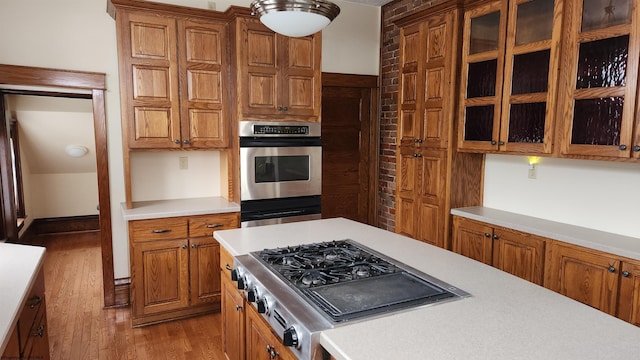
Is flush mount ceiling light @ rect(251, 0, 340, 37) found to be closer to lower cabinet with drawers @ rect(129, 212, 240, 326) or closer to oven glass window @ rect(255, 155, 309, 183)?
oven glass window @ rect(255, 155, 309, 183)

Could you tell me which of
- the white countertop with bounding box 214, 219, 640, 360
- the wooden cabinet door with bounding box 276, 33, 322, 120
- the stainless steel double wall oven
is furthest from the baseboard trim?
the white countertop with bounding box 214, 219, 640, 360

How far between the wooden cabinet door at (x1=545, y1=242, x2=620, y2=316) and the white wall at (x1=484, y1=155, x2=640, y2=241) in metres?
0.38

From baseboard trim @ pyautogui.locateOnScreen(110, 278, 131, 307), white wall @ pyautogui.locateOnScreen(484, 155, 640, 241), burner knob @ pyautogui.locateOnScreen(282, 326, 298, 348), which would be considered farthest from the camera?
baseboard trim @ pyautogui.locateOnScreen(110, 278, 131, 307)

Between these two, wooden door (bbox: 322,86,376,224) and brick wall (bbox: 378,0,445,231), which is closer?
brick wall (bbox: 378,0,445,231)

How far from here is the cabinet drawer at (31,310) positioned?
5.22 feet

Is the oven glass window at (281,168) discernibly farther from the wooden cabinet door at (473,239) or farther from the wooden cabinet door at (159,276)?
the wooden cabinet door at (473,239)

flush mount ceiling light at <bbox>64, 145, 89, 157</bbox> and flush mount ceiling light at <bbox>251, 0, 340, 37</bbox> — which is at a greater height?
flush mount ceiling light at <bbox>251, 0, 340, 37</bbox>

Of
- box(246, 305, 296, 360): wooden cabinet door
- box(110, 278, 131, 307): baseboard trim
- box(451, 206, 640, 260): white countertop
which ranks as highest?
box(451, 206, 640, 260): white countertop

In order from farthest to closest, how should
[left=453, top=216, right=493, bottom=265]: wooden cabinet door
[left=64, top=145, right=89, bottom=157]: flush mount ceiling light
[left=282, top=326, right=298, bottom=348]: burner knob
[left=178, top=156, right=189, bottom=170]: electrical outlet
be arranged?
[left=64, top=145, right=89, bottom=157]: flush mount ceiling light → [left=178, top=156, right=189, bottom=170]: electrical outlet → [left=453, top=216, right=493, bottom=265]: wooden cabinet door → [left=282, top=326, right=298, bottom=348]: burner knob

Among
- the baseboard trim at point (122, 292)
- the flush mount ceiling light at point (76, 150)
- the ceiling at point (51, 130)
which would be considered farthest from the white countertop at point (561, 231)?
the flush mount ceiling light at point (76, 150)

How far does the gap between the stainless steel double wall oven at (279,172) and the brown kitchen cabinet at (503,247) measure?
1.29 meters

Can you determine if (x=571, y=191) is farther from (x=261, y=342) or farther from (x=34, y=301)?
(x=34, y=301)

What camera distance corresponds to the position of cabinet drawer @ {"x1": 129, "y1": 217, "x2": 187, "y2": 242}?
10.2 feet

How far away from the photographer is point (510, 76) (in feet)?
9.34
